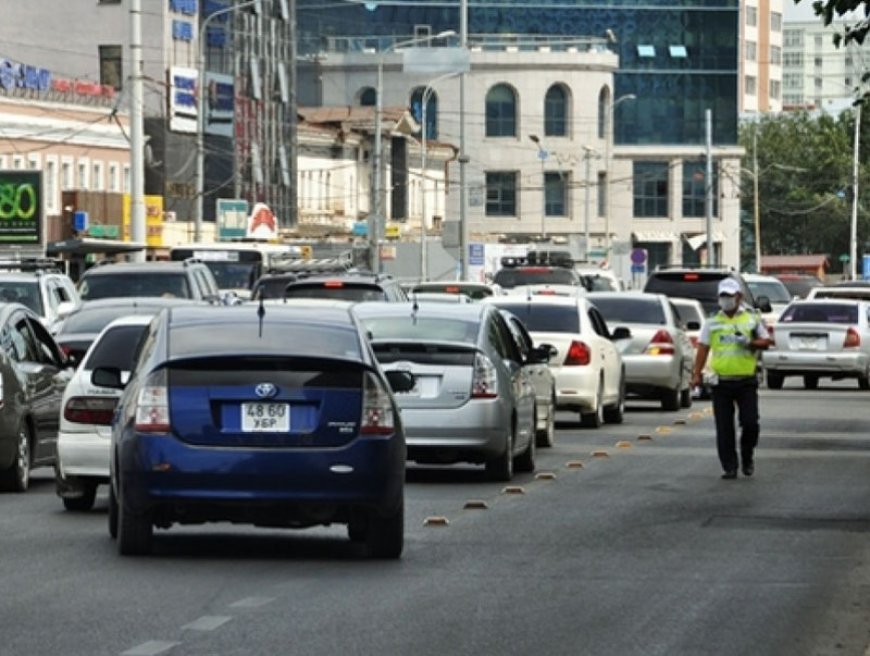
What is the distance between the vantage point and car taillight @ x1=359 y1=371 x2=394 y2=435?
1644 cm

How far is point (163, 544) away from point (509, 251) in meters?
83.0

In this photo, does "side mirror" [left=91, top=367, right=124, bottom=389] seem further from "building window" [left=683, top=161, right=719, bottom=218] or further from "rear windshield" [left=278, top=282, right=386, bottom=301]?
"building window" [left=683, top=161, right=719, bottom=218]

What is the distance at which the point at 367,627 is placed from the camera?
1334 cm

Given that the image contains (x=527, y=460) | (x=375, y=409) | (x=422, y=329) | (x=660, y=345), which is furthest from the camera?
(x=660, y=345)

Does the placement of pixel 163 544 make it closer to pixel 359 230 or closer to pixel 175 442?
pixel 175 442

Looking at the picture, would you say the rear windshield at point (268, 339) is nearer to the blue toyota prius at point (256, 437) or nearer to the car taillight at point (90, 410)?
the blue toyota prius at point (256, 437)

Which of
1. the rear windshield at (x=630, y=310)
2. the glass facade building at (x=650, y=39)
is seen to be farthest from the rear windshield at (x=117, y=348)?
the glass facade building at (x=650, y=39)

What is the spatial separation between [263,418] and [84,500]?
483 centimetres

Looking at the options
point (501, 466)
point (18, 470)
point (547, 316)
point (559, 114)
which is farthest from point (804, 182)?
point (18, 470)

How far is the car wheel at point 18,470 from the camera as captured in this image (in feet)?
75.0

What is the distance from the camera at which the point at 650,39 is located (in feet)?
532

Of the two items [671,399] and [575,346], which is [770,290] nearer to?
[671,399]

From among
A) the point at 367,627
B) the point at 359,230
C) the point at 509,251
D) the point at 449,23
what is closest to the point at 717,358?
the point at 367,627

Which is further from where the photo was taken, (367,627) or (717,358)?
(717,358)
